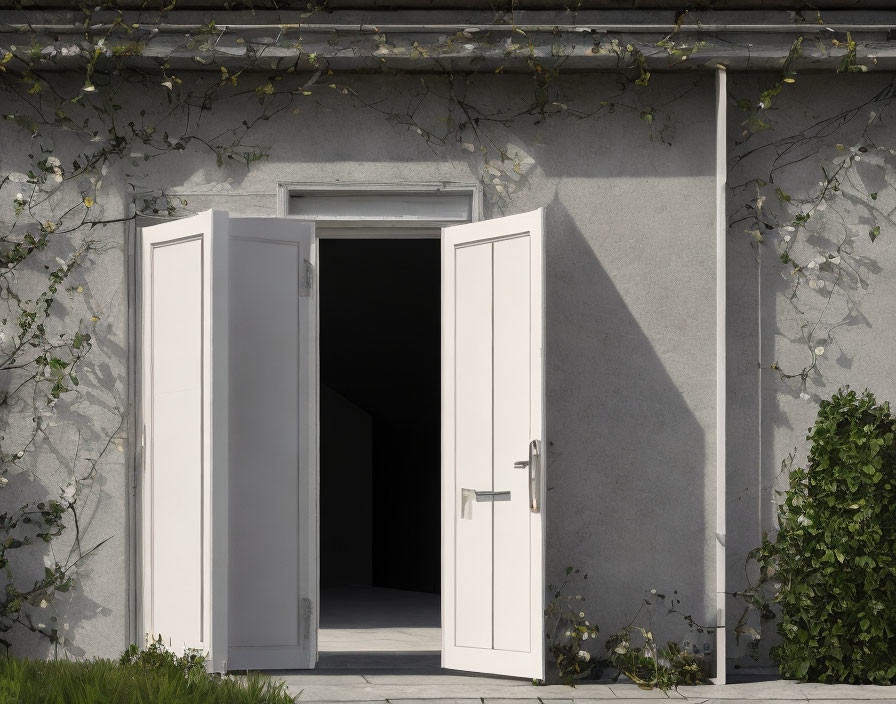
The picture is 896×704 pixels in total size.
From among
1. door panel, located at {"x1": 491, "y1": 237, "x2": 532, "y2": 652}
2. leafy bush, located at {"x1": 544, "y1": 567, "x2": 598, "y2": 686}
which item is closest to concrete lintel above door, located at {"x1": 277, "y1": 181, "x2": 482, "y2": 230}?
door panel, located at {"x1": 491, "y1": 237, "x2": 532, "y2": 652}

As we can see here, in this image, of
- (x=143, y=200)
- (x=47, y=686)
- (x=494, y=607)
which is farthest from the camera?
(x=143, y=200)

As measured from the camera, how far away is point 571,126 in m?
5.02

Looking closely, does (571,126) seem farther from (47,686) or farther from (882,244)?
(47,686)

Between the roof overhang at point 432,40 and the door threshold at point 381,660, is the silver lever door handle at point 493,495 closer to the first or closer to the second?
the door threshold at point 381,660

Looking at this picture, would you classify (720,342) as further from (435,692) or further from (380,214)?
(435,692)

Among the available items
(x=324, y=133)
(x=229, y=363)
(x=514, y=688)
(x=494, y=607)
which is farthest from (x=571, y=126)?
(x=514, y=688)

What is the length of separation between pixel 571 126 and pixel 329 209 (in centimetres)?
126

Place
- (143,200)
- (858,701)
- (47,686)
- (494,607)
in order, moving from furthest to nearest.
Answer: (143,200)
(494,607)
(858,701)
(47,686)

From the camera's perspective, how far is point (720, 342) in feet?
16.0

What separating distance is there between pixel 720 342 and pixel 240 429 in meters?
2.33

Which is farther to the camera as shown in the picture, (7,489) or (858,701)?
(7,489)

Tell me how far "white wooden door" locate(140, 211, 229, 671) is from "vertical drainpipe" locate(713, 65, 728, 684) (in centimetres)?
230

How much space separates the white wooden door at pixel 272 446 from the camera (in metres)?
4.79

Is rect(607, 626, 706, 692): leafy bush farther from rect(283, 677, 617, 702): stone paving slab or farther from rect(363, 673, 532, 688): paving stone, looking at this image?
rect(363, 673, 532, 688): paving stone
